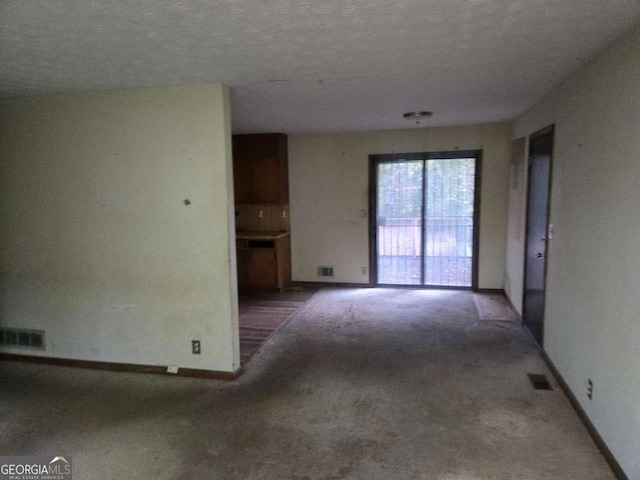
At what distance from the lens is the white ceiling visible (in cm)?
174

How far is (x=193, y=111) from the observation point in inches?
119

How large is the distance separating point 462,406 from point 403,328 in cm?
152

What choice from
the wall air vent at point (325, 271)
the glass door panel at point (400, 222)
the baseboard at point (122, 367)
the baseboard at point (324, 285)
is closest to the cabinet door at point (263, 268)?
the baseboard at point (324, 285)

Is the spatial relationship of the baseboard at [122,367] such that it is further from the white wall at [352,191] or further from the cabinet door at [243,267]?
the white wall at [352,191]

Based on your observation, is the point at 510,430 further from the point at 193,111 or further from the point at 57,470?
the point at 193,111

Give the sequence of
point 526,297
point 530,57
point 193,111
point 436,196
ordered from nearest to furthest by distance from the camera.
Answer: point 530,57 < point 193,111 < point 526,297 < point 436,196

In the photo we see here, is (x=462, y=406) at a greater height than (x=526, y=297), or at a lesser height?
lesser

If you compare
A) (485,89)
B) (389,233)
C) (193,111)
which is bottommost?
(389,233)

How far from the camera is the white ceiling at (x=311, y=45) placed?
5.69 ft

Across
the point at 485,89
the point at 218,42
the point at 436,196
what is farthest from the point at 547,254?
the point at 218,42

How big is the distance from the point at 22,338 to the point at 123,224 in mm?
1493

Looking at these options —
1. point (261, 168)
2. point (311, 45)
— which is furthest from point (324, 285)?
point (311, 45)

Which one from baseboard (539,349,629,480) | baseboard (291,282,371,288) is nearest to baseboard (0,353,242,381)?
baseboard (539,349,629,480)

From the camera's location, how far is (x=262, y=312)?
4996 millimetres
